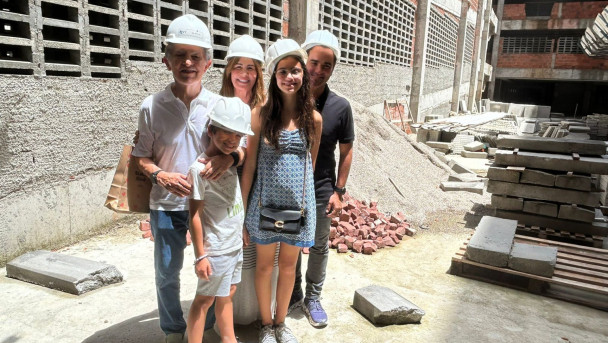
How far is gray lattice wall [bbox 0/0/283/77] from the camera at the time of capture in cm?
386

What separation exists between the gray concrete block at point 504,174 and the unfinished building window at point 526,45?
28.7 m

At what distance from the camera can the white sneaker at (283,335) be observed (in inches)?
108

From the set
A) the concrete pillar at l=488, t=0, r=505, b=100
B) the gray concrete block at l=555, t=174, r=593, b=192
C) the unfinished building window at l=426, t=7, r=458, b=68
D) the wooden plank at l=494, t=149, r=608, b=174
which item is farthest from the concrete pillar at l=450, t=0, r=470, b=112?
the gray concrete block at l=555, t=174, r=593, b=192

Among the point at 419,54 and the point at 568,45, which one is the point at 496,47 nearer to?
the point at 568,45

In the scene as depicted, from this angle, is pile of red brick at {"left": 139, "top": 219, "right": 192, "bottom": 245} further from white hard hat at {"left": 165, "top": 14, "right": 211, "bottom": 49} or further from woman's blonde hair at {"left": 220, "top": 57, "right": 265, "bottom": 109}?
white hard hat at {"left": 165, "top": 14, "right": 211, "bottom": 49}

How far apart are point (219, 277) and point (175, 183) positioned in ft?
1.85

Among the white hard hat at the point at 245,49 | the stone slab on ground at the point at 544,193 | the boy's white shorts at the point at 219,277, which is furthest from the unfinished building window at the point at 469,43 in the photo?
the boy's white shorts at the point at 219,277

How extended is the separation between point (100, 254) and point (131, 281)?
0.79 metres

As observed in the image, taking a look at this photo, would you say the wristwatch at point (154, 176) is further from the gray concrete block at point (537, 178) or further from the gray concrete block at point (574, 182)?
the gray concrete block at point (574, 182)

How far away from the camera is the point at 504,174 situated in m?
5.77

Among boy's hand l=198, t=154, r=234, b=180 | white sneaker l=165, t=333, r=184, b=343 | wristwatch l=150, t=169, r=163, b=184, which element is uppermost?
boy's hand l=198, t=154, r=234, b=180

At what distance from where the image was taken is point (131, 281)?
374 cm

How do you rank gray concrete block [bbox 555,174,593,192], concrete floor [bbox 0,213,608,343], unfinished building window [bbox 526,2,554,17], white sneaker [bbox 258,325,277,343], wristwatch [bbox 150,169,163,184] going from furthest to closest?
unfinished building window [bbox 526,2,554,17]
gray concrete block [bbox 555,174,593,192]
concrete floor [bbox 0,213,608,343]
white sneaker [bbox 258,325,277,343]
wristwatch [bbox 150,169,163,184]

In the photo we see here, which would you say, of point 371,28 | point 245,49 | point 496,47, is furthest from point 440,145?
point 496,47
